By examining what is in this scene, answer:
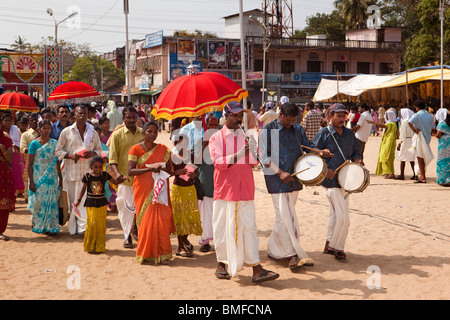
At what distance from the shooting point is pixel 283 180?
6.01 m

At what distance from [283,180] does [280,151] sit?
0.48 m

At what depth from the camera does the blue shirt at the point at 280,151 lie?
6211mm

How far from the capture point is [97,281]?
5828 millimetres

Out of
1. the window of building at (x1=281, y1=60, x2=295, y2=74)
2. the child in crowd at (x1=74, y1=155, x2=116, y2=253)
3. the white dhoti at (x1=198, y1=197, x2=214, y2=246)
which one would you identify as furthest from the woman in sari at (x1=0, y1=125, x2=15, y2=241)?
the window of building at (x1=281, y1=60, x2=295, y2=74)

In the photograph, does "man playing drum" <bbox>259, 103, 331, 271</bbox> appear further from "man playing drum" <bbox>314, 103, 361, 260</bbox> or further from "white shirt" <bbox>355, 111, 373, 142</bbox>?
"white shirt" <bbox>355, 111, 373, 142</bbox>

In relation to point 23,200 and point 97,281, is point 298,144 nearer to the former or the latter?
point 97,281

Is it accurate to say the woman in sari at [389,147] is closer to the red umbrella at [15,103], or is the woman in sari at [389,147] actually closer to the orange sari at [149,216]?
the orange sari at [149,216]

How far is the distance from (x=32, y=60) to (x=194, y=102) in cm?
2007

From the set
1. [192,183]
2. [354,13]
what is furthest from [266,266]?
[354,13]

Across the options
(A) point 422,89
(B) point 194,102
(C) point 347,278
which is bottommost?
(C) point 347,278

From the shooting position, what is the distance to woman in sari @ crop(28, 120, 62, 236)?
26.3 ft

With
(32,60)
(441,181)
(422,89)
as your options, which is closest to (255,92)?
(422,89)

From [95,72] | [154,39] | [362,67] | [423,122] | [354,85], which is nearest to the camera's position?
[423,122]

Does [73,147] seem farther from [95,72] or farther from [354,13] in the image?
[95,72]
